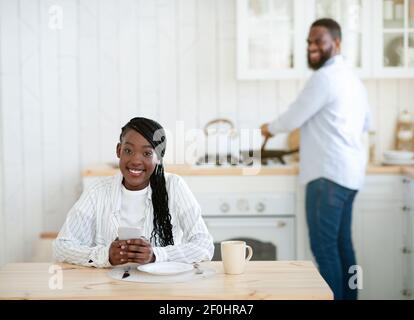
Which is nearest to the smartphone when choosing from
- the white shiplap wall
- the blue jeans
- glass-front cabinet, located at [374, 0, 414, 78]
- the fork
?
the fork

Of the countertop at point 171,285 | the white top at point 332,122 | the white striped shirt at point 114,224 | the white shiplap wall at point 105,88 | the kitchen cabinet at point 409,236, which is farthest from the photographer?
the white shiplap wall at point 105,88

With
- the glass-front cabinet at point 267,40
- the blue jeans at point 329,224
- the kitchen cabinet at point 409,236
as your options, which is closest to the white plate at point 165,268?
the blue jeans at point 329,224

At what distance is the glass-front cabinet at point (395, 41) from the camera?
9.11 feet

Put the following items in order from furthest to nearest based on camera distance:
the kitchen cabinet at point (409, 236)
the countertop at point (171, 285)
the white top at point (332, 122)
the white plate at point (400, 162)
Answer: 1. the white plate at point (400, 162)
2. the kitchen cabinet at point (409, 236)
3. the white top at point (332, 122)
4. the countertop at point (171, 285)

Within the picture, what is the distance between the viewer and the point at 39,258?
9.09 feet

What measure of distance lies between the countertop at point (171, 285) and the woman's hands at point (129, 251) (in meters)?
0.04

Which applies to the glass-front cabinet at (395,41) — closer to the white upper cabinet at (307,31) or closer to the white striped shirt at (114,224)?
the white upper cabinet at (307,31)

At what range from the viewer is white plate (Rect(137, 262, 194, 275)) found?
4.31 feet

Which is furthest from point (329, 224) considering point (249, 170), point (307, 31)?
point (307, 31)

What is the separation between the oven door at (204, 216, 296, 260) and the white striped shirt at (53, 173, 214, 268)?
1.02 meters

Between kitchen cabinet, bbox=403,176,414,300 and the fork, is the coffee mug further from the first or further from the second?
kitchen cabinet, bbox=403,176,414,300

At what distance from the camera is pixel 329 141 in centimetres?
242

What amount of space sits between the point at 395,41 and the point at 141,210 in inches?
63.7
